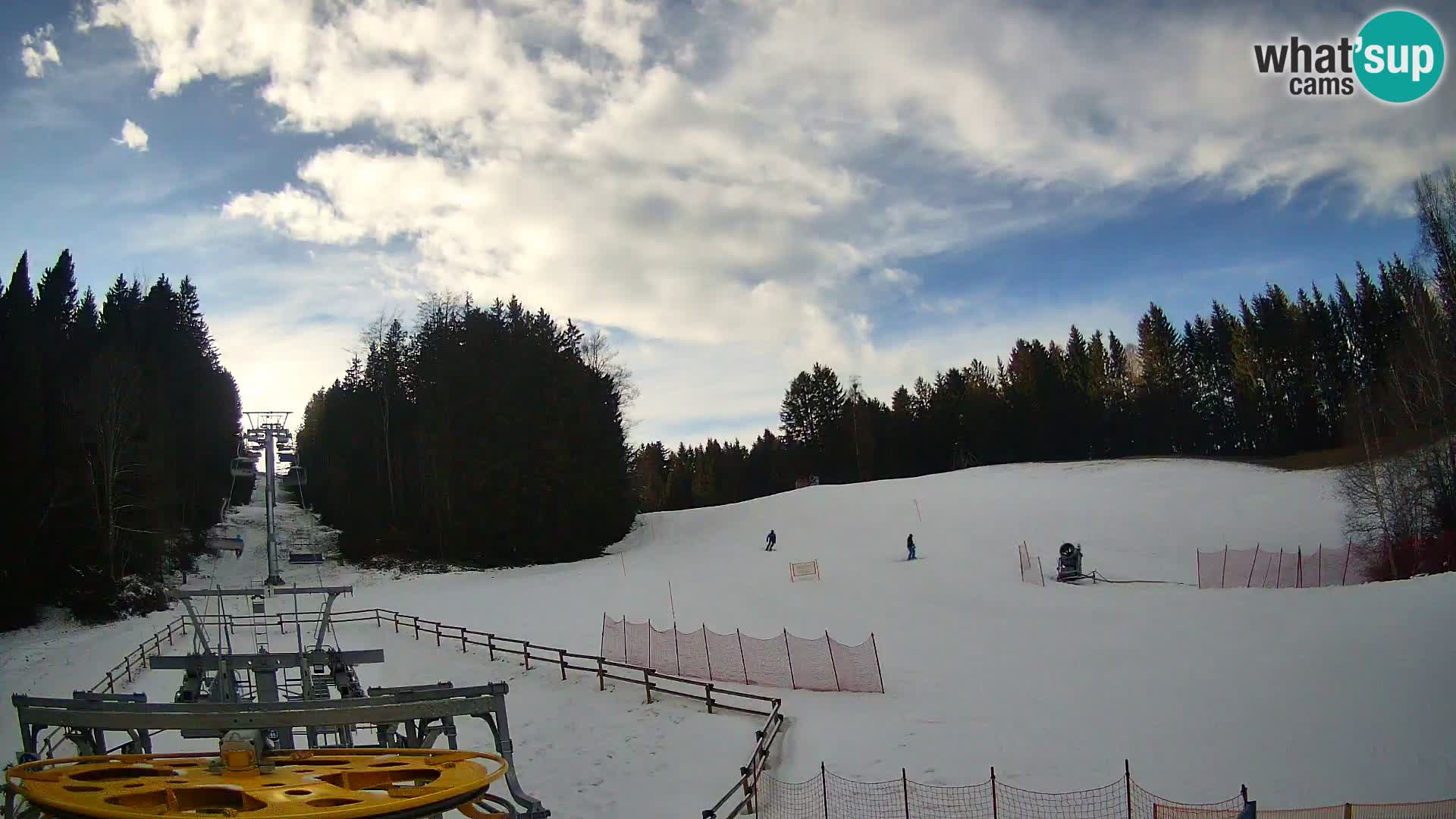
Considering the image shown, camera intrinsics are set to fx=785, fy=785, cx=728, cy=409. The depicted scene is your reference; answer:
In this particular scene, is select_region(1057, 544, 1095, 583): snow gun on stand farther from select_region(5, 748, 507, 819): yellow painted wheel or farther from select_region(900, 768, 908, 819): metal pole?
select_region(5, 748, 507, 819): yellow painted wheel

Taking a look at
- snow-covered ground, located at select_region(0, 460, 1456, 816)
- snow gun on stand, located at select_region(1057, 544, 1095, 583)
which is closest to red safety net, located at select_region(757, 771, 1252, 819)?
snow-covered ground, located at select_region(0, 460, 1456, 816)

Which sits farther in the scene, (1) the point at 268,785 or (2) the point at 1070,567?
(2) the point at 1070,567

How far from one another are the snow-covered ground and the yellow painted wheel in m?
6.71

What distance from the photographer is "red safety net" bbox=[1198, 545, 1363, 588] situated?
29.0m

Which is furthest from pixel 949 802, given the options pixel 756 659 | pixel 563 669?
pixel 563 669

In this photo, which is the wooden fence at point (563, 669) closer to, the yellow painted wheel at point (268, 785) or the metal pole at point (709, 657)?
the metal pole at point (709, 657)

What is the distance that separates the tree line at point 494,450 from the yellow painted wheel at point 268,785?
40159 millimetres

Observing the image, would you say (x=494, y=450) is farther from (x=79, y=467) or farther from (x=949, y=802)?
(x=949, y=802)

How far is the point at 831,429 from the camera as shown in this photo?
87625mm

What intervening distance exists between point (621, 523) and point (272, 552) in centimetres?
3575

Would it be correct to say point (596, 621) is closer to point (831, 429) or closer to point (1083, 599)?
point (1083, 599)

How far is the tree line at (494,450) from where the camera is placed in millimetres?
46438

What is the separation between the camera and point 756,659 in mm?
20922

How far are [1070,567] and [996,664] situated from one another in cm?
1460
